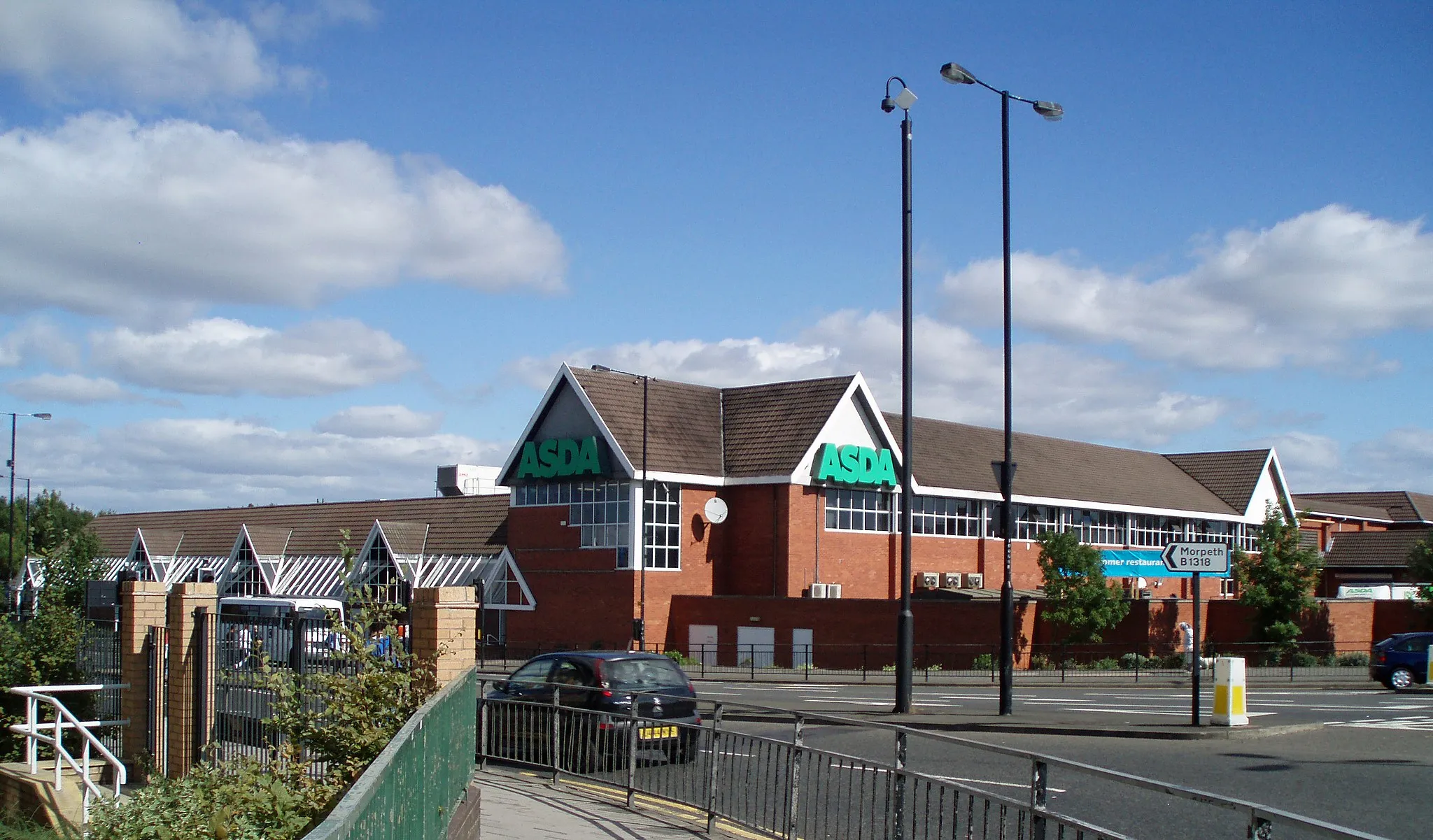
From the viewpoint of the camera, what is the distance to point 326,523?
64188mm

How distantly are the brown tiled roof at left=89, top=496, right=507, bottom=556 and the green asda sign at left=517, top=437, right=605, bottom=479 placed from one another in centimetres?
558

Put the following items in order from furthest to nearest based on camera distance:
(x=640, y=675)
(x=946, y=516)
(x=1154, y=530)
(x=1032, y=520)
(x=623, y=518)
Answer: (x=1154, y=530), (x=1032, y=520), (x=946, y=516), (x=623, y=518), (x=640, y=675)

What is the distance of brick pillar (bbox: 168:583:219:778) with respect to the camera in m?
12.9

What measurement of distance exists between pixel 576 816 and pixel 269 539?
182 feet

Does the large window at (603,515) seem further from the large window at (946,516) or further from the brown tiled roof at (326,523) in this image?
the large window at (946,516)

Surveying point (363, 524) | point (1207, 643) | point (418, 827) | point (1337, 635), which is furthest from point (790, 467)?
point (418, 827)

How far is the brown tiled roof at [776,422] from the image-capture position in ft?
156

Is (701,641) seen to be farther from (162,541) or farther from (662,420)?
(162,541)

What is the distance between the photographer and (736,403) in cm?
5188

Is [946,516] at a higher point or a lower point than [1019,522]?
higher

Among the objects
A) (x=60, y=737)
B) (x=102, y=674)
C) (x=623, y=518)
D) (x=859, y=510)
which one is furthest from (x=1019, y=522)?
(x=60, y=737)

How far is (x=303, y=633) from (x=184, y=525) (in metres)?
66.7

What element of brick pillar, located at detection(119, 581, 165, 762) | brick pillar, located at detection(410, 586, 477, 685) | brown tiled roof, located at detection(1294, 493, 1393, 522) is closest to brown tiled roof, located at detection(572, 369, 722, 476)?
brick pillar, located at detection(119, 581, 165, 762)

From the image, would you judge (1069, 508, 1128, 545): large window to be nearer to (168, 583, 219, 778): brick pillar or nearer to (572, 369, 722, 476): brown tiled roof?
Answer: (572, 369, 722, 476): brown tiled roof
